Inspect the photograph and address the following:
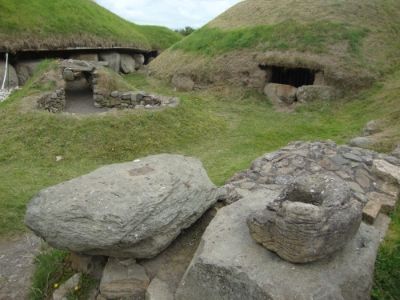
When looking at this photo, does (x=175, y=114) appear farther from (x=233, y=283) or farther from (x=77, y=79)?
(x=233, y=283)

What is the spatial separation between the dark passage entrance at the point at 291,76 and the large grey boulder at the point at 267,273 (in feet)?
48.7

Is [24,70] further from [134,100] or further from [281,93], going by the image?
[281,93]

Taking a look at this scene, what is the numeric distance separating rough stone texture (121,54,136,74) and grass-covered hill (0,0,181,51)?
971 mm

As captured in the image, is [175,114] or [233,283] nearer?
[233,283]

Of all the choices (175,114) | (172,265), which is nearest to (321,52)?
(175,114)

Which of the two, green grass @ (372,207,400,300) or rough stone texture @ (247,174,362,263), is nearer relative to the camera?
rough stone texture @ (247,174,362,263)

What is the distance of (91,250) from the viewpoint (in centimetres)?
505

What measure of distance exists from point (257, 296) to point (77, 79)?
16.0m

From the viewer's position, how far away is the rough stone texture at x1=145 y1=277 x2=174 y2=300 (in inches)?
198

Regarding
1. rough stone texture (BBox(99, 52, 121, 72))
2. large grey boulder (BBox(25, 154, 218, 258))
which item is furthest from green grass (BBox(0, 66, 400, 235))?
rough stone texture (BBox(99, 52, 121, 72))

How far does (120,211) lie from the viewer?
4.91 meters

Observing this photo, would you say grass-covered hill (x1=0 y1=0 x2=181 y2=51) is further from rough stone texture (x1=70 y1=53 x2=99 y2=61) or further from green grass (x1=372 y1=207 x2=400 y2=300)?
green grass (x1=372 y1=207 x2=400 y2=300)

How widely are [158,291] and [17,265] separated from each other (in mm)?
3380

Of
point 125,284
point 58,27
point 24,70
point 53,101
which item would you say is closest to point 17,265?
point 125,284
